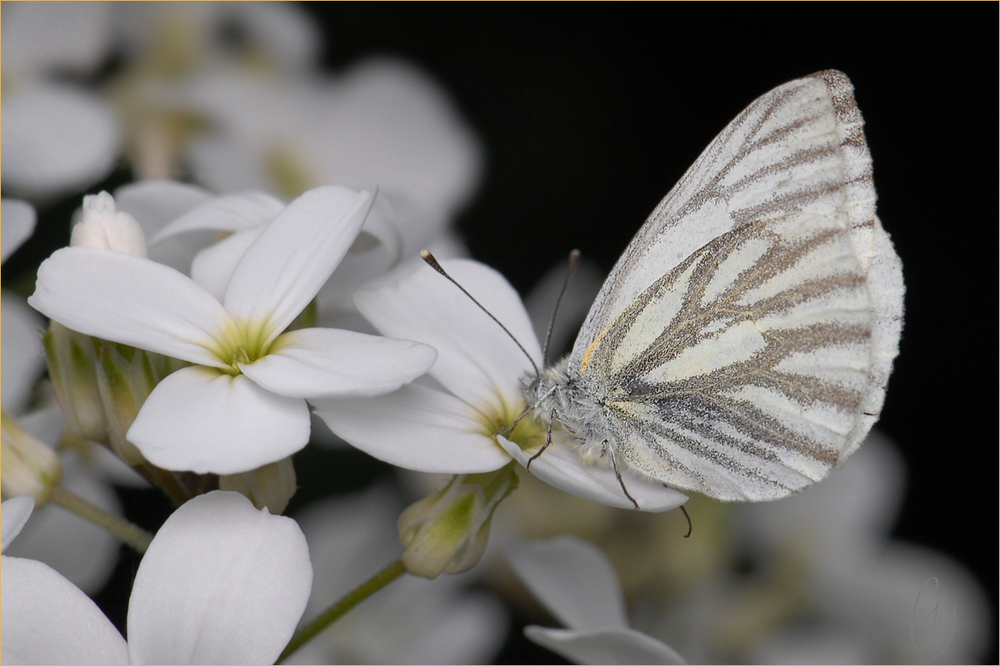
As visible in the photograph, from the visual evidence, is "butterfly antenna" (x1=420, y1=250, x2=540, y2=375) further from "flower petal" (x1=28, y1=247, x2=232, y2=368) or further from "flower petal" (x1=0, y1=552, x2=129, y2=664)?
"flower petal" (x1=0, y1=552, x2=129, y2=664)

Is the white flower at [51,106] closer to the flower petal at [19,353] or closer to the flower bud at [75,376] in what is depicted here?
the flower petal at [19,353]

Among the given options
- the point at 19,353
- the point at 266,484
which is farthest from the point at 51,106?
the point at 266,484

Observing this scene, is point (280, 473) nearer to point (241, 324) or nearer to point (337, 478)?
point (241, 324)

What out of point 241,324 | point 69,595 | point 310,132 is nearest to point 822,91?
point 241,324

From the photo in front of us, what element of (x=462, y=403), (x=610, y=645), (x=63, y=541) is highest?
(x=462, y=403)

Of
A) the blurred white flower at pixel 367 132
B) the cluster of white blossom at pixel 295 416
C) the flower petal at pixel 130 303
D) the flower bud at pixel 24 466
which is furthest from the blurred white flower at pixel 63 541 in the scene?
the blurred white flower at pixel 367 132

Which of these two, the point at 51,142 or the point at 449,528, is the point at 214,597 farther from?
the point at 51,142

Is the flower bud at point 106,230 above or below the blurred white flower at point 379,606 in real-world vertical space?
above
